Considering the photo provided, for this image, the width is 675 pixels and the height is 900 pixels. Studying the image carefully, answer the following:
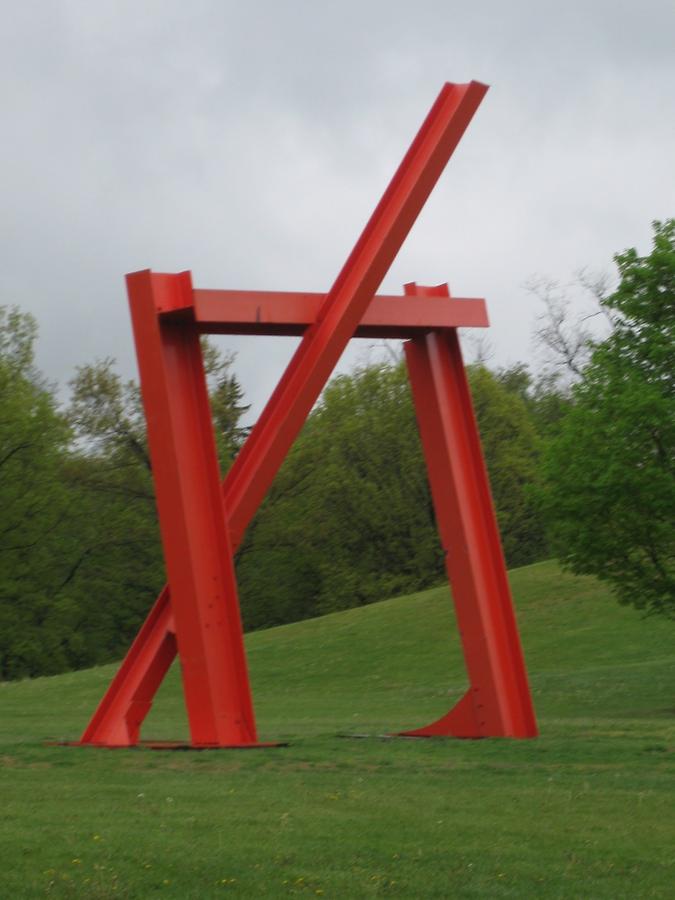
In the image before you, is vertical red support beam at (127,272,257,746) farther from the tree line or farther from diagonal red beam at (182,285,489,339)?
the tree line

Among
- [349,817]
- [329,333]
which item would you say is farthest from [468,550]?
[349,817]

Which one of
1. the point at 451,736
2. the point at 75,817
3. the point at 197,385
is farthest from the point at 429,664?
the point at 75,817

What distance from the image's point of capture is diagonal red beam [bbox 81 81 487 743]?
38.5ft

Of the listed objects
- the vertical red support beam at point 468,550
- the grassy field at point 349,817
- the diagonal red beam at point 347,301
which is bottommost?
the grassy field at point 349,817

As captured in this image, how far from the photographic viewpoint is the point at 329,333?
39.0ft

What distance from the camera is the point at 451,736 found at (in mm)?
12695

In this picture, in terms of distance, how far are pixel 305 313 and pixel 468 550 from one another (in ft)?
8.91

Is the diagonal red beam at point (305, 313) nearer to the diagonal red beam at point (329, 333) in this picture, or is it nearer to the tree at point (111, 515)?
the diagonal red beam at point (329, 333)

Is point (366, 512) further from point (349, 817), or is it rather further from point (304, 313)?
point (349, 817)

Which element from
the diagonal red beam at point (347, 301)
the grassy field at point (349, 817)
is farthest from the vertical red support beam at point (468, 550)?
the diagonal red beam at point (347, 301)

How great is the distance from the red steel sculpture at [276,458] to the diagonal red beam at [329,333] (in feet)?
0.04

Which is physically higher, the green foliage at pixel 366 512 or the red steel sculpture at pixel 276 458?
the green foliage at pixel 366 512

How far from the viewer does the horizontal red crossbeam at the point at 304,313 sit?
37.7 feet

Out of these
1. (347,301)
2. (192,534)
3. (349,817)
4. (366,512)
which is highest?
(366,512)
